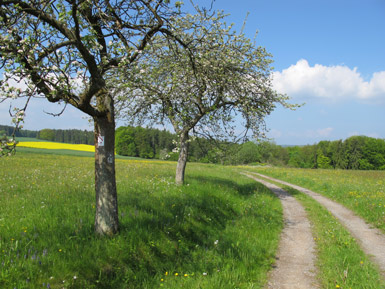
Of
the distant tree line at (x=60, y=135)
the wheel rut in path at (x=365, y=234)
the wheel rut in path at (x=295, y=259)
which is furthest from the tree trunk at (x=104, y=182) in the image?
the distant tree line at (x=60, y=135)

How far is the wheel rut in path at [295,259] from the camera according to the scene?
6141mm

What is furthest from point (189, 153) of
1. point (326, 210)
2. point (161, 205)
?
point (326, 210)

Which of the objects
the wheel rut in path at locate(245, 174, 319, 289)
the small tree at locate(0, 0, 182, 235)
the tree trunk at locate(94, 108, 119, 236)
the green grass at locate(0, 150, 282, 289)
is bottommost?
the wheel rut in path at locate(245, 174, 319, 289)

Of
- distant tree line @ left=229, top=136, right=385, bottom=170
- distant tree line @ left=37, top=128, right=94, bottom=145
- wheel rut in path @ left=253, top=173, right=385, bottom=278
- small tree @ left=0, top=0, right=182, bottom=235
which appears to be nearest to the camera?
small tree @ left=0, top=0, right=182, bottom=235

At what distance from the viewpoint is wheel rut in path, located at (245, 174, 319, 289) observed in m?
6.14

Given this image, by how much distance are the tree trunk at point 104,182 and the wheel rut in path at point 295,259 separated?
4286 millimetres

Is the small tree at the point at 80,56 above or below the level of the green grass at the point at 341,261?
above

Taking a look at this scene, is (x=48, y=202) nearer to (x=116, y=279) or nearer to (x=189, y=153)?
(x=116, y=279)

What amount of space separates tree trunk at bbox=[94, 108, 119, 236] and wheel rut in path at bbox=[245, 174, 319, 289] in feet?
14.1

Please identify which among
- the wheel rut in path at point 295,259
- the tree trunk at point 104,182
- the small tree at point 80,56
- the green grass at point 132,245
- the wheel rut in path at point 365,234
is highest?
the small tree at point 80,56

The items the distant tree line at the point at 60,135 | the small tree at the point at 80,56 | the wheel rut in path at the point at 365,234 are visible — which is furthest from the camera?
the distant tree line at the point at 60,135

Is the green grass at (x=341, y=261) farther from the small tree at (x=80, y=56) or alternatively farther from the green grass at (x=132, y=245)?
the small tree at (x=80, y=56)

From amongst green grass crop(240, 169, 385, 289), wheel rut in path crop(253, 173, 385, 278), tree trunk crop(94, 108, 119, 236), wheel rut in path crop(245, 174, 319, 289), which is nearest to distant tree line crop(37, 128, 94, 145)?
wheel rut in path crop(253, 173, 385, 278)

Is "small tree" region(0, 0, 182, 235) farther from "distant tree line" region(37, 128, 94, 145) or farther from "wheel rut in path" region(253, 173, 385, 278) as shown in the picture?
"distant tree line" region(37, 128, 94, 145)
